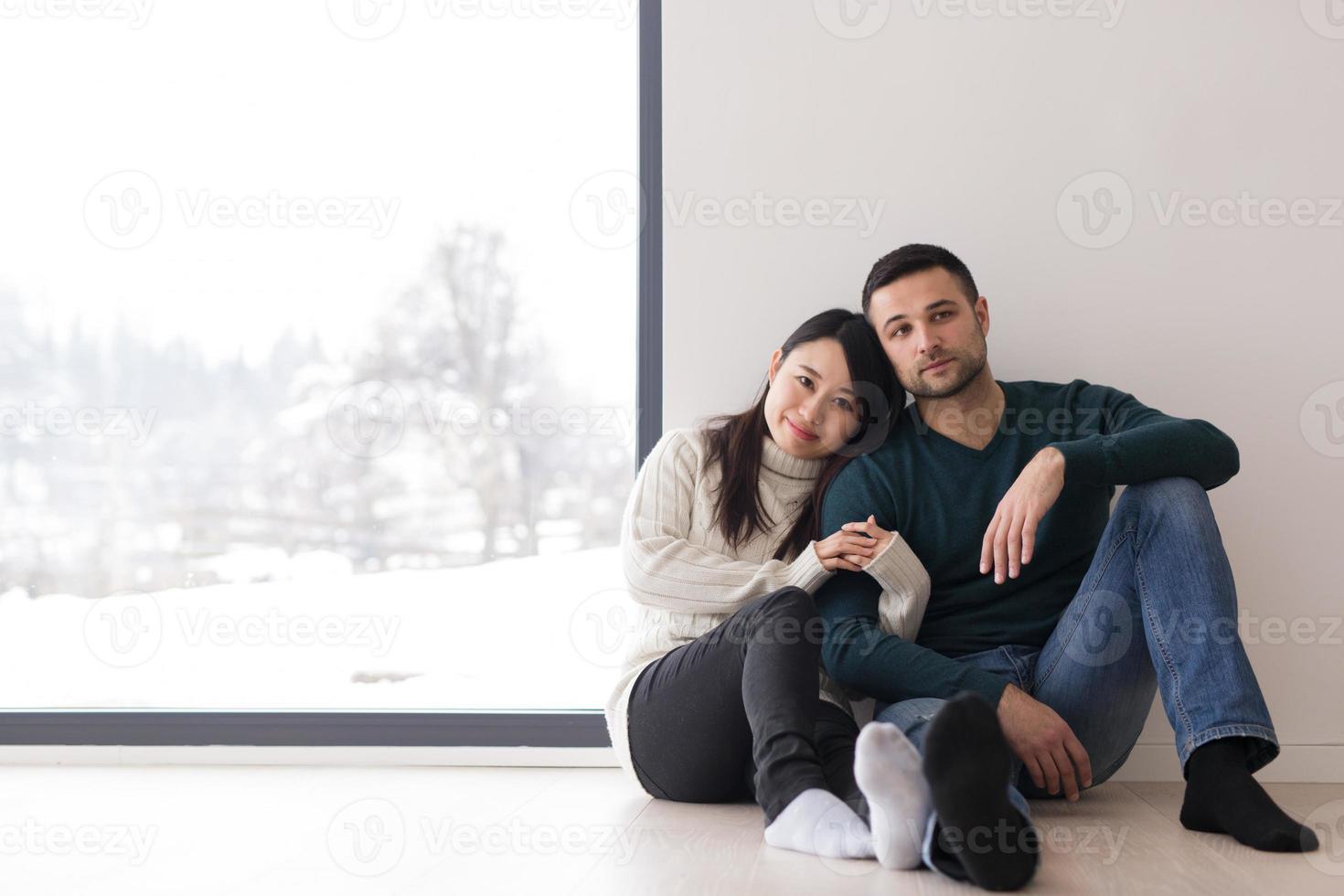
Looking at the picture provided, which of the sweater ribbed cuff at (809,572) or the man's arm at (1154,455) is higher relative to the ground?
the man's arm at (1154,455)

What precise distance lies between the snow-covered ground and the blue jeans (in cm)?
87

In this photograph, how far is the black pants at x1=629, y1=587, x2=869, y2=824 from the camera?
141 cm

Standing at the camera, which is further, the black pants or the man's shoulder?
the man's shoulder

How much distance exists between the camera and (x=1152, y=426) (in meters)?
1.64

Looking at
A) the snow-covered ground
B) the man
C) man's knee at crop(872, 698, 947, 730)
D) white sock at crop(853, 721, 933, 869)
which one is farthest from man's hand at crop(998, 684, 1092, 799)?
the snow-covered ground

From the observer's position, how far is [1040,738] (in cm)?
157

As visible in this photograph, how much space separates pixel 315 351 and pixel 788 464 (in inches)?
47.5

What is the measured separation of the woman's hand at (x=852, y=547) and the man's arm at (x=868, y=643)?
6 cm

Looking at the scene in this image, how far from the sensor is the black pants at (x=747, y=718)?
1.41 meters

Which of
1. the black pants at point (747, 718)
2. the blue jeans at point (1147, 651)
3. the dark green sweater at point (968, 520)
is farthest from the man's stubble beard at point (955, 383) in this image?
the black pants at point (747, 718)

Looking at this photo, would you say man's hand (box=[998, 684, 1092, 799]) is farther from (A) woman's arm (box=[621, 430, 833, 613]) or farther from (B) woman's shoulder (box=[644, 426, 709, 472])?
(B) woman's shoulder (box=[644, 426, 709, 472])

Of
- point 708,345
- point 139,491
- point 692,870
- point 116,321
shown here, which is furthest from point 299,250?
point 692,870

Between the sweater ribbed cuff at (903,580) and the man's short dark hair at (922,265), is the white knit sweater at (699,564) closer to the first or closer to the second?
the sweater ribbed cuff at (903,580)

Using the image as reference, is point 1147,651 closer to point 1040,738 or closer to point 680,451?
point 1040,738
